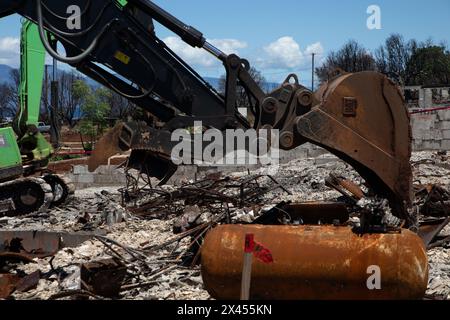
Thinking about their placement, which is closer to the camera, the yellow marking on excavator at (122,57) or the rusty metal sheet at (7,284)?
the rusty metal sheet at (7,284)

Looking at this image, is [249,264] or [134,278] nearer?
[249,264]

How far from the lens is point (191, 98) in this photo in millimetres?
6309

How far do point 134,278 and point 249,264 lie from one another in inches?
91.4

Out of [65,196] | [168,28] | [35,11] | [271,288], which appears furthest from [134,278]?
[65,196]

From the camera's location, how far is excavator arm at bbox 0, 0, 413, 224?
550cm

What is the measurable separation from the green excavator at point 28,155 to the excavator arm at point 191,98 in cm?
539

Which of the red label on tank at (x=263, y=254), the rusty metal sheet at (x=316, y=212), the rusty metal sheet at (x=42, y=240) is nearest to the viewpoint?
the red label on tank at (x=263, y=254)

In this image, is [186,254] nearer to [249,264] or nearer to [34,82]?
[249,264]

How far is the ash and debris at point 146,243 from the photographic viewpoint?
5961mm

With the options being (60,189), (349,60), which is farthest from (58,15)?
A: (349,60)

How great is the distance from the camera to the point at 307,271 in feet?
14.9

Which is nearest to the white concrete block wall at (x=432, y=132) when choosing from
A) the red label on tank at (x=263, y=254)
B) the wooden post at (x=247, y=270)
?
the red label on tank at (x=263, y=254)

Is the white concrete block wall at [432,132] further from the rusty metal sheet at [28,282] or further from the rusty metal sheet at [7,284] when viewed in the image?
the rusty metal sheet at [7,284]

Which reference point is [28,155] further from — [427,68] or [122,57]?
[427,68]
